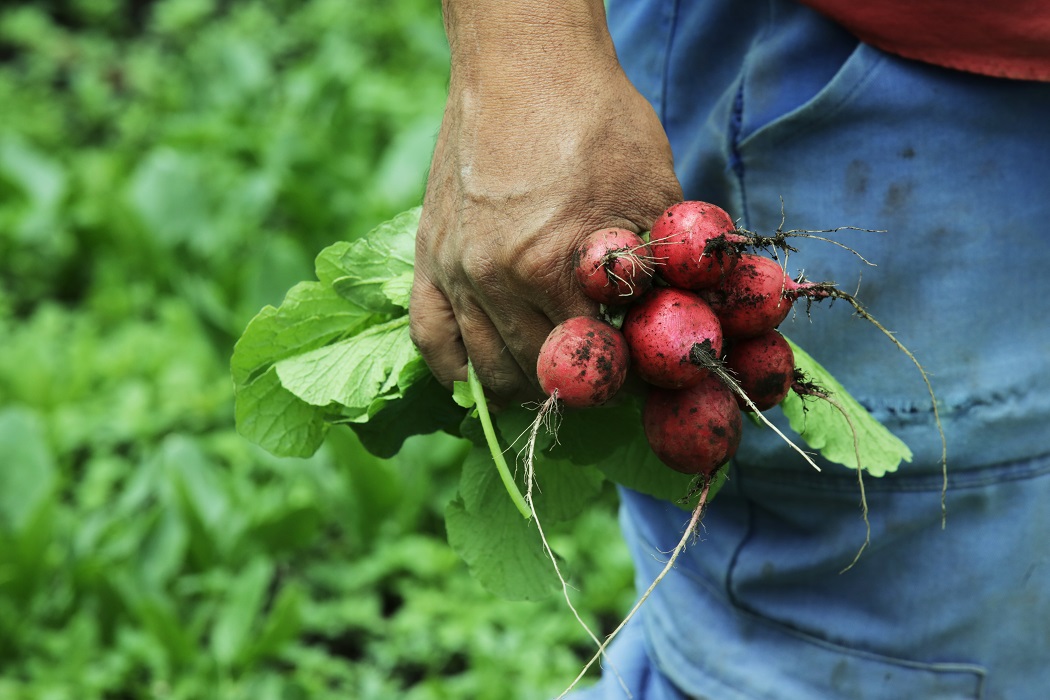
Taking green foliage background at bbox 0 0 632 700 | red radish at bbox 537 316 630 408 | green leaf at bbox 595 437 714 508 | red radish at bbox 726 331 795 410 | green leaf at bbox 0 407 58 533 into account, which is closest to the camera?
red radish at bbox 537 316 630 408

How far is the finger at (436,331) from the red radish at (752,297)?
0.32 metres

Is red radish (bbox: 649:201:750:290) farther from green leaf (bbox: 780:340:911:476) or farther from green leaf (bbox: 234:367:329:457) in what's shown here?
green leaf (bbox: 234:367:329:457)

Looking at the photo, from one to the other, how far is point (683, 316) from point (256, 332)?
667mm

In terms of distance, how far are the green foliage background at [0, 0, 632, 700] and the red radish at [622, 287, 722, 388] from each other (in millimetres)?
1596

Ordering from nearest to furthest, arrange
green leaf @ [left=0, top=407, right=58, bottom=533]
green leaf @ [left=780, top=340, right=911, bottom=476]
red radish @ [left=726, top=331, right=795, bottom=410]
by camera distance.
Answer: red radish @ [left=726, top=331, right=795, bottom=410]
green leaf @ [left=780, top=340, right=911, bottom=476]
green leaf @ [left=0, top=407, right=58, bottom=533]

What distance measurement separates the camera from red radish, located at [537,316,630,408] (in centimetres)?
114

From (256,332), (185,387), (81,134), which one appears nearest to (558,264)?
(256,332)

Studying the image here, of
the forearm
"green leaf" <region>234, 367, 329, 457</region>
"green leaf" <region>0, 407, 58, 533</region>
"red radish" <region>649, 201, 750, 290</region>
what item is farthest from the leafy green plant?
"green leaf" <region>0, 407, 58, 533</region>

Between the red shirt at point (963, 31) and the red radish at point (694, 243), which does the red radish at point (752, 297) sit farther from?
the red shirt at point (963, 31)

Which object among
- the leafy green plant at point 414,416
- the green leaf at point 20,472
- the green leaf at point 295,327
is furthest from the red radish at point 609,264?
the green leaf at point 20,472

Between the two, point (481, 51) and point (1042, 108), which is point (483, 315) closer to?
point (481, 51)

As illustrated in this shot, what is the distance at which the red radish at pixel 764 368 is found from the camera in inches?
48.9

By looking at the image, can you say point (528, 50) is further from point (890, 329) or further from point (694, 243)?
point (890, 329)

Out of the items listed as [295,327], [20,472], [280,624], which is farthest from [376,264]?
[20,472]
